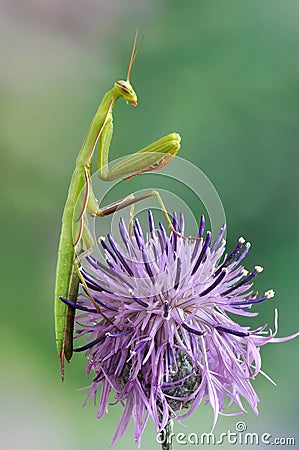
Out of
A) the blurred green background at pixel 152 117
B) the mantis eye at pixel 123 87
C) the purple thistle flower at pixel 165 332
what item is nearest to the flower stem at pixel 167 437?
the purple thistle flower at pixel 165 332

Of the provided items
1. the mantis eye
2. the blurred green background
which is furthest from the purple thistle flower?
the blurred green background

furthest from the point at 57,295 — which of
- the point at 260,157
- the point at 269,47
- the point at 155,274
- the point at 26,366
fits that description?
the point at 269,47

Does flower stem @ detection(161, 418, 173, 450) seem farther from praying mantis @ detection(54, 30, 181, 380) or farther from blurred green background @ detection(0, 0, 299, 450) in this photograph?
blurred green background @ detection(0, 0, 299, 450)

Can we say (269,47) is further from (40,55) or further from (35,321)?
(35,321)

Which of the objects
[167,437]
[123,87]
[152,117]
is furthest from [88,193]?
[152,117]

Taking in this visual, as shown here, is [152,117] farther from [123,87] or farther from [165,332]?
[165,332]
